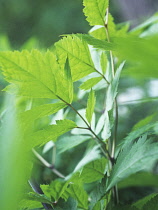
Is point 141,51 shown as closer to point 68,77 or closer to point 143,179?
point 68,77

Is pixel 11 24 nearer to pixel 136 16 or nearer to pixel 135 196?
pixel 136 16

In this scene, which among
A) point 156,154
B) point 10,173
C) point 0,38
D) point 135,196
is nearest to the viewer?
point 10,173

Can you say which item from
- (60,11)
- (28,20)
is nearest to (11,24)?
(28,20)

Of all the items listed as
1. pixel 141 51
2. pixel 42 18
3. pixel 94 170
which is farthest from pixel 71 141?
pixel 42 18

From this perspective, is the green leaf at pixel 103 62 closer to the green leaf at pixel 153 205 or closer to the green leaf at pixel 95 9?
the green leaf at pixel 95 9

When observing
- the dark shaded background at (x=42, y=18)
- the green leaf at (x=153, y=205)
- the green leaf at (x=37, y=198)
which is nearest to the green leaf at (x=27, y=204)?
the green leaf at (x=37, y=198)

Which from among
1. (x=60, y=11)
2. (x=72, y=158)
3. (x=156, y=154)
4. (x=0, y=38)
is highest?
(x=60, y=11)

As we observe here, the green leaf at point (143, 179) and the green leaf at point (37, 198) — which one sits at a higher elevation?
the green leaf at point (37, 198)
